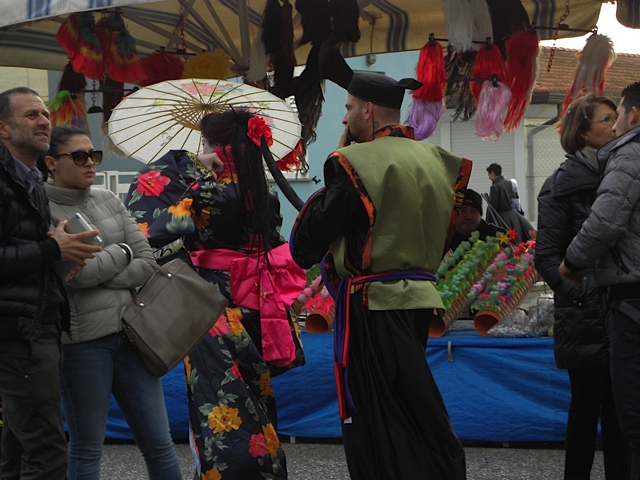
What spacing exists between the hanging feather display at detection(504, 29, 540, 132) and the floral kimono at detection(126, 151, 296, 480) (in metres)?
2.50

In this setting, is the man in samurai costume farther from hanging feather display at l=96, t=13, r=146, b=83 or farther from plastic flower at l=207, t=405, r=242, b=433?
hanging feather display at l=96, t=13, r=146, b=83

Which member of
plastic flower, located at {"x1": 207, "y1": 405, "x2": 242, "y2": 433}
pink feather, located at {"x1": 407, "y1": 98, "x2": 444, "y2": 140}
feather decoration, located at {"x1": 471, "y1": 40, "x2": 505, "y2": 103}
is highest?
feather decoration, located at {"x1": 471, "y1": 40, "x2": 505, "y2": 103}

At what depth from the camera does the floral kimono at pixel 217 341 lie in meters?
3.98

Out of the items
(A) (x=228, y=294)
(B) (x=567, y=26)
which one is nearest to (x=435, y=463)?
(A) (x=228, y=294)

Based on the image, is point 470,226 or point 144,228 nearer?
point 144,228

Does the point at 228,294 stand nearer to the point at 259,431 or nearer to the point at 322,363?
the point at 259,431

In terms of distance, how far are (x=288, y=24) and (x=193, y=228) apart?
112 inches

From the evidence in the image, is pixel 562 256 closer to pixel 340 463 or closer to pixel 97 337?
pixel 340 463

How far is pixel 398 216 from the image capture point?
3443 millimetres

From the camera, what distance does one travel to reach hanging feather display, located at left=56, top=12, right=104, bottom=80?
6316 millimetres

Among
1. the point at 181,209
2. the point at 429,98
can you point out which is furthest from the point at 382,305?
the point at 429,98

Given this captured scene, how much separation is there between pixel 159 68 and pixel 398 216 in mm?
3923

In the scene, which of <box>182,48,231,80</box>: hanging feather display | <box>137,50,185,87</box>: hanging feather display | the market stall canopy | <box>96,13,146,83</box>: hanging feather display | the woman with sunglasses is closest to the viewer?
the woman with sunglasses

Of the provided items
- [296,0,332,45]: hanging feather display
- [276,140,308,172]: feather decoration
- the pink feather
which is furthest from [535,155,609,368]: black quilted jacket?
[296,0,332,45]: hanging feather display
